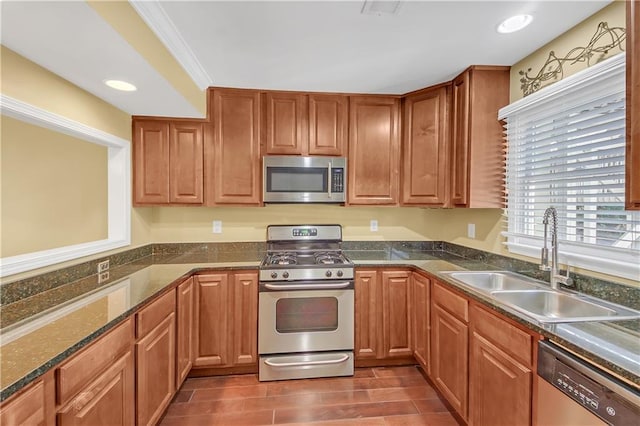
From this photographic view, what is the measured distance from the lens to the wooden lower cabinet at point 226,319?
225 cm

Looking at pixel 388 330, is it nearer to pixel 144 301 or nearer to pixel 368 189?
pixel 368 189

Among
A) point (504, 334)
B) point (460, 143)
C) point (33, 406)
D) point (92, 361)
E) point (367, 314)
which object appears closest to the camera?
point (33, 406)

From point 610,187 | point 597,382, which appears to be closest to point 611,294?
point 610,187

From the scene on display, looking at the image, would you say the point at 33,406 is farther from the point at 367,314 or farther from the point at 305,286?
the point at 367,314

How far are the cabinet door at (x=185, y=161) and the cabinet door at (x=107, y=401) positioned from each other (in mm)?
1425

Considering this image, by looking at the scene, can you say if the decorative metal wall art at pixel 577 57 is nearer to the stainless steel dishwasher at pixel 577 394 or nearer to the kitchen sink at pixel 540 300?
the kitchen sink at pixel 540 300

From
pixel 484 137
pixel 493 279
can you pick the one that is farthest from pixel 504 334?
pixel 484 137

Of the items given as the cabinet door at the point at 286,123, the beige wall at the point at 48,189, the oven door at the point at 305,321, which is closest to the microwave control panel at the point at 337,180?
the cabinet door at the point at 286,123

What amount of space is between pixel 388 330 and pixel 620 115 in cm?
198

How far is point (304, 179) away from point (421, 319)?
1500 millimetres

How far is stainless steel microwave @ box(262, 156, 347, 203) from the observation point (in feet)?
8.27

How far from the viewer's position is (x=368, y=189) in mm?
2668

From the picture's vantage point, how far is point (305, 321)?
7.54 ft

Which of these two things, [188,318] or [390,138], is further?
[390,138]
